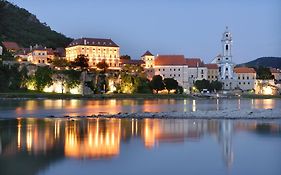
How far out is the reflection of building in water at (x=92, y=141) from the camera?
13900mm

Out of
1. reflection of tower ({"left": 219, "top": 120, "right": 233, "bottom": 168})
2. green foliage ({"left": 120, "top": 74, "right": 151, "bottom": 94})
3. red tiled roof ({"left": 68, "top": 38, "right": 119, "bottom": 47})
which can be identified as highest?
red tiled roof ({"left": 68, "top": 38, "right": 119, "bottom": 47})

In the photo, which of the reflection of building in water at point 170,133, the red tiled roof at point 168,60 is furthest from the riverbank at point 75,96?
the reflection of building in water at point 170,133

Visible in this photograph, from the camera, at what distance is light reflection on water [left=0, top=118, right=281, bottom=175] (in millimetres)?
12445

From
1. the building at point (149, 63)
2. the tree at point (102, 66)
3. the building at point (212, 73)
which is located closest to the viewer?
the tree at point (102, 66)

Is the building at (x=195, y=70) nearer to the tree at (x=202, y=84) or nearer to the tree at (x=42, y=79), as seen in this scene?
the tree at (x=202, y=84)

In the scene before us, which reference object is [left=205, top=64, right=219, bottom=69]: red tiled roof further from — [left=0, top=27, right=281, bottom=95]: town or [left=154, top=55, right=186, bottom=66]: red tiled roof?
[left=154, top=55, right=186, bottom=66]: red tiled roof

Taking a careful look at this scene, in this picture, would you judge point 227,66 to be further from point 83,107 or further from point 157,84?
point 83,107

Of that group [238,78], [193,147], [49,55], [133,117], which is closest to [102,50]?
[49,55]

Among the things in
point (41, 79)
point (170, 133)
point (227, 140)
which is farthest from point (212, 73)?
point (227, 140)

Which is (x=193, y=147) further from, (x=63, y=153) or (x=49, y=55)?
(x=49, y=55)

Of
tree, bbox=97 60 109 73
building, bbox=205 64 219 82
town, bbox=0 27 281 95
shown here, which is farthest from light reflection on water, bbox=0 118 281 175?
building, bbox=205 64 219 82

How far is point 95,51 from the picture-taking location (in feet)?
271

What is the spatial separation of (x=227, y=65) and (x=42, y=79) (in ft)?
150

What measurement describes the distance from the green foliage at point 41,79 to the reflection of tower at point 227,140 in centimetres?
4484
